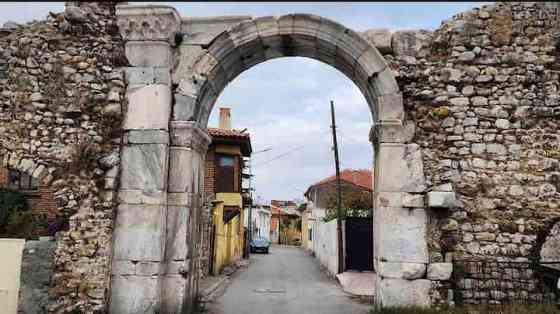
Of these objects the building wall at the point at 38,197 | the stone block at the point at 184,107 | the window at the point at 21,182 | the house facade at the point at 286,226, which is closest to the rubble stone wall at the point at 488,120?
the stone block at the point at 184,107

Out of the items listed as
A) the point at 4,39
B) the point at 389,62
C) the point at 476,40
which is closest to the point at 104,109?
the point at 4,39

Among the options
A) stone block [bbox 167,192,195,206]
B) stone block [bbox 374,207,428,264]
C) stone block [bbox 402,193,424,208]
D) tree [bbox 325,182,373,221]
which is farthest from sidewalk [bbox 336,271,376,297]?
stone block [bbox 167,192,195,206]

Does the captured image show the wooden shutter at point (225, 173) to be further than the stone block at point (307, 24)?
Yes

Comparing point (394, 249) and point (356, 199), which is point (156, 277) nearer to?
point (394, 249)

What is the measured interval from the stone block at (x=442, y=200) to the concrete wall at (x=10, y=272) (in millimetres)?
5523

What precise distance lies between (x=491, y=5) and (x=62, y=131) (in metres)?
6.41

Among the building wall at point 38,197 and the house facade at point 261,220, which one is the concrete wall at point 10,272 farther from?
the house facade at point 261,220

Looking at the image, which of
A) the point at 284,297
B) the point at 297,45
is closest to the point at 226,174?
the point at 284,297

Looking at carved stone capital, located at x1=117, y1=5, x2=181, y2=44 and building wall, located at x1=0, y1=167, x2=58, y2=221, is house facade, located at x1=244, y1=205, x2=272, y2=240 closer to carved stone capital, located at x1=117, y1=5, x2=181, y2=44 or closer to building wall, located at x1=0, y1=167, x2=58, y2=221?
building wall, located at x1=0, y1=167, x2=58, y2=221

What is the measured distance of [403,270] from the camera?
6.23 meters

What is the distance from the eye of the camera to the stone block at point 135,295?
20.4ft

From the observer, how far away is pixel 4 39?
22.4 ft

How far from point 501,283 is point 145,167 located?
503 cm

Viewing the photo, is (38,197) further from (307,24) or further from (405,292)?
(405,292)
